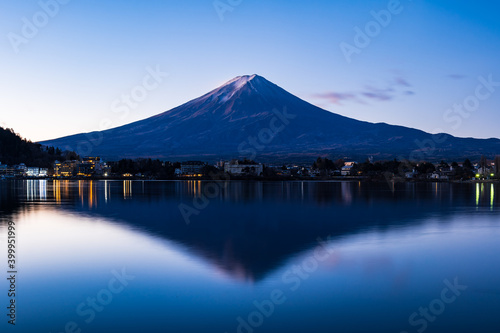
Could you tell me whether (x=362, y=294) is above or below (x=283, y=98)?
below

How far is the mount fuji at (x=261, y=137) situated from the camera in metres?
148

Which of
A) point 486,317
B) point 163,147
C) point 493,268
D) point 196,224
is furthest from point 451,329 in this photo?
point 163,147

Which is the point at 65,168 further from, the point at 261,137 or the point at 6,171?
the point at 261,137

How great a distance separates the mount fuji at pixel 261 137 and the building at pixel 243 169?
80.5 feet

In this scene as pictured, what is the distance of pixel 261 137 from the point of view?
158000 mm

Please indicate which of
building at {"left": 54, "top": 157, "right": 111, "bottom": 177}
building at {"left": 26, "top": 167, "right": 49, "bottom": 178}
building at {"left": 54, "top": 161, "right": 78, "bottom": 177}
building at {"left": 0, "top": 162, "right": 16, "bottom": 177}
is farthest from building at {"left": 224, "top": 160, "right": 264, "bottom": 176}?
building at {"left": 0, "top": 162, "right": 16, "bottom": 177}

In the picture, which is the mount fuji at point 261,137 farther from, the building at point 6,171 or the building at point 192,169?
the building at point 6,171

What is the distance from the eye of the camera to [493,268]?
933 cm

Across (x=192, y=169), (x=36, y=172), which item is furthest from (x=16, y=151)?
(x=192, y=169)

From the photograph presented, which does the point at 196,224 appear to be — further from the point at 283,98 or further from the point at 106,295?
the point at 283,98

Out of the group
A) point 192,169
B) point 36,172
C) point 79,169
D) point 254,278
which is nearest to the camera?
point 254,278

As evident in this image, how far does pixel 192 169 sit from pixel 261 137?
4412 cm

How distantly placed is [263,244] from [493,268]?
15.8 feet

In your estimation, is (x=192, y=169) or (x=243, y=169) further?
(x=192, y=169)
